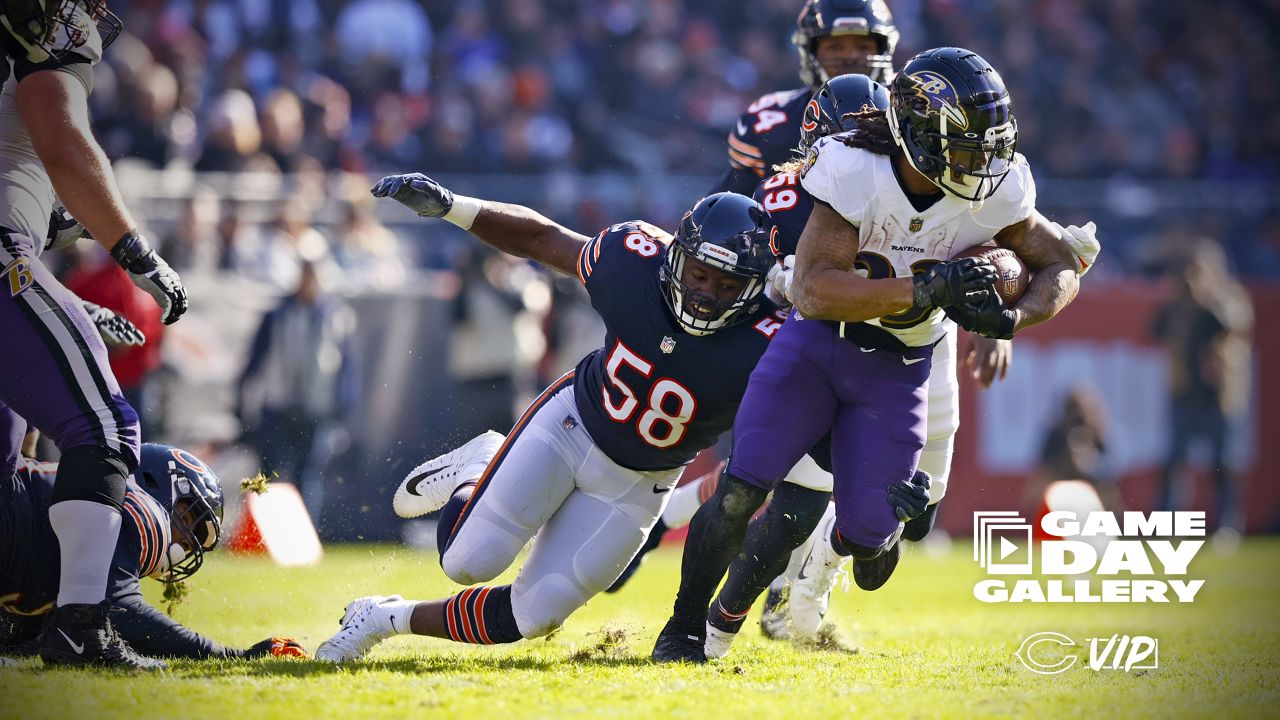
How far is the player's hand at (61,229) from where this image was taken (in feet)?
16.0

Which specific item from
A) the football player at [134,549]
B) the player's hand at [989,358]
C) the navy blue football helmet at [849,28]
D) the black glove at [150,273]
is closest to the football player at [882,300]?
the player's hand at [989,358]

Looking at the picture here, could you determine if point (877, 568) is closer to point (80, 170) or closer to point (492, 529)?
point (492, 529)

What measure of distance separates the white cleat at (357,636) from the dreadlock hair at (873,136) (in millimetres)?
2188

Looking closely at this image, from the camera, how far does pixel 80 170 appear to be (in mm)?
4195

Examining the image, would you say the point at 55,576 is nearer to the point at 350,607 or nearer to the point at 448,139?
the point at 350,607

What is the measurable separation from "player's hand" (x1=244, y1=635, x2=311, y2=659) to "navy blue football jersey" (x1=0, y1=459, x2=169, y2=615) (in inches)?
17.1

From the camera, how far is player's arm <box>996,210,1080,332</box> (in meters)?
4.38

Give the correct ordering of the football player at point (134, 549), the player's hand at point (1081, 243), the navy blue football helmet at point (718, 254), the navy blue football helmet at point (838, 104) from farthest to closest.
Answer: the navy blue football helmet at point (838, 104), the player's hand at point (1081, 243), the navy blue football helmet at point (718, 254), the football player at point (134, 549)

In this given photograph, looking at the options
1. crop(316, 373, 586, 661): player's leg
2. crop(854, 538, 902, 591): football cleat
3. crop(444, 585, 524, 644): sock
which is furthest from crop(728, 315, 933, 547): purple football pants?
crop(444, 585, 524, 644): sock

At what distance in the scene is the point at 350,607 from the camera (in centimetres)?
470

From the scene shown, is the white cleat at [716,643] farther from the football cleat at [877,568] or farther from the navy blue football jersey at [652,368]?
the navy blue football jersey at [652,368]

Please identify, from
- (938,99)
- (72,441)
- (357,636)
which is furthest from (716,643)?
(72,441)

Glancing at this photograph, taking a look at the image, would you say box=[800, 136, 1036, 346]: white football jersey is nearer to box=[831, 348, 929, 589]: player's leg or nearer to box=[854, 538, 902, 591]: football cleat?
box=[831, 348, 929, 589]: player's leg

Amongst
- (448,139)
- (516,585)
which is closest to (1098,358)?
(448,139)
